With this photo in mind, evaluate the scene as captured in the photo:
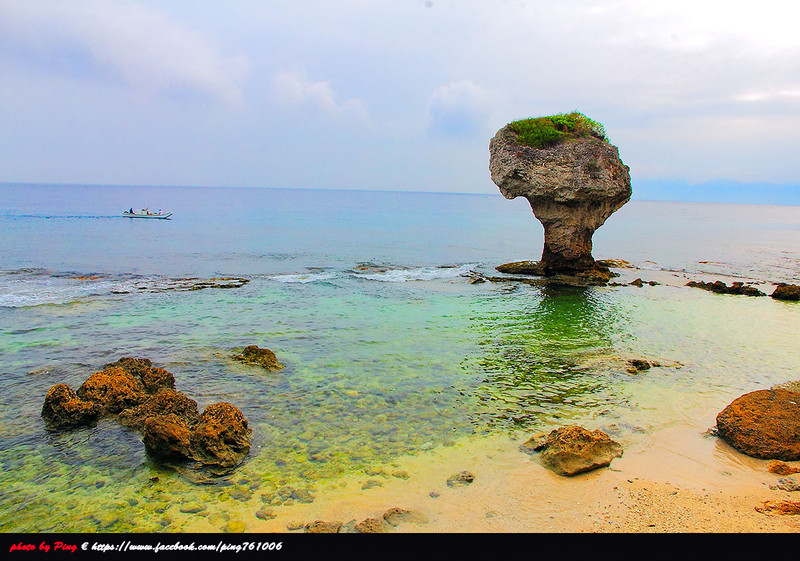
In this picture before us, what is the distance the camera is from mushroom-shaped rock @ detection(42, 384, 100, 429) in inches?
396

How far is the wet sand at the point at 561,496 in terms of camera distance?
6.91 meters

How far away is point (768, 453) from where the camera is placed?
9.02 meters

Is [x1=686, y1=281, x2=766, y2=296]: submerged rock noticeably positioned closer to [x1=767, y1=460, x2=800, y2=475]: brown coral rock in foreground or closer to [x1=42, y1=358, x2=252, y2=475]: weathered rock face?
[x1=767, y1=460, x2=800, y2=475]: brown coral rock in foreground

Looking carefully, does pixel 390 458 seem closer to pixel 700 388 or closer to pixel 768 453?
pixel 768 453

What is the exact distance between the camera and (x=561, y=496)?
772cm

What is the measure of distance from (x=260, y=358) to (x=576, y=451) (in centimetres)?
898

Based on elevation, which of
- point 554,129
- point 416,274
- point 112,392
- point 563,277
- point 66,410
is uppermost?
point 554,129

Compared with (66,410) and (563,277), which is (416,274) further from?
(66,410)

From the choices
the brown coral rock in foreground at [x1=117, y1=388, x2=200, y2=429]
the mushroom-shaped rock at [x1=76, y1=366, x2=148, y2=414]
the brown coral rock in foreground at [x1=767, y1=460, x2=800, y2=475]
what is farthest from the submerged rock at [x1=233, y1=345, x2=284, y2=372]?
the brown coral rock in foreground at [x1=767, y1=460, x2=800, y2=475]

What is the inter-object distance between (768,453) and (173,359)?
47.2ft

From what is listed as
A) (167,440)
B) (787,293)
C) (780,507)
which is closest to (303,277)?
(167,440)

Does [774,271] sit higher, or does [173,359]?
[774,271]

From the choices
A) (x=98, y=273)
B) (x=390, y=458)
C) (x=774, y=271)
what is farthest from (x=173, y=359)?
(x=774, y=271)

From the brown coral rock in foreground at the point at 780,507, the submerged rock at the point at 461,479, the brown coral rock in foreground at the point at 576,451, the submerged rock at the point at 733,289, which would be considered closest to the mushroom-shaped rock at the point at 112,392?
the submerged rock at the point at 461,479
